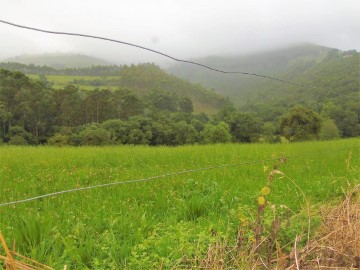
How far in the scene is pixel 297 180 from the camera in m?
5.39

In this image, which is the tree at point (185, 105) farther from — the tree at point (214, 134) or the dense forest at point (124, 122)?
the tree at point (214, 134)

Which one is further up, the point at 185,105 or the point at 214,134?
the point at 185,105

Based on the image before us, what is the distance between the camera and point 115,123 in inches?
1932

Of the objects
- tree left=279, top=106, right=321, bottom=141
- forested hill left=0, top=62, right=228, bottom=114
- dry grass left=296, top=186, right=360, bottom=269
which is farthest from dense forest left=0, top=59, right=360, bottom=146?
forested hill left=0, top=62, right=228, bottom=114

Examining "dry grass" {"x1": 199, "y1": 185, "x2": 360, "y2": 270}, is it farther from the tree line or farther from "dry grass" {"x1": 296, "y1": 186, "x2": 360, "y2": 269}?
the tree line

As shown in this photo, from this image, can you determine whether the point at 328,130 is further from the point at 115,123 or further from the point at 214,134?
the point at 115,123

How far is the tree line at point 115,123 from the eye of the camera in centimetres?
4786

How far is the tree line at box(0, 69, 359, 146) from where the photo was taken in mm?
47859

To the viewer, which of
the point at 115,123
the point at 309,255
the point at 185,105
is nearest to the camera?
the point at 309,255

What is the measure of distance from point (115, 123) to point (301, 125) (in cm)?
2808

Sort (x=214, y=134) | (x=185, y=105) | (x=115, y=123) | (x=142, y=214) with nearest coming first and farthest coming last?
(x=142, y=214) < (x=115, y=123) < (x=214, y=134) < (x=185, y=105)

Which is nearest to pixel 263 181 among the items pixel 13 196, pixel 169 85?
pixel 13 196

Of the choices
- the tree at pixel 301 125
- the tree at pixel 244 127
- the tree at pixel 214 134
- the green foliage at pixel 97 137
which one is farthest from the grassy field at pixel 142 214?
the tree at pixel 244 127

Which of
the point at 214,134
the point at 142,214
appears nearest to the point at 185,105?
the point at 214,134
